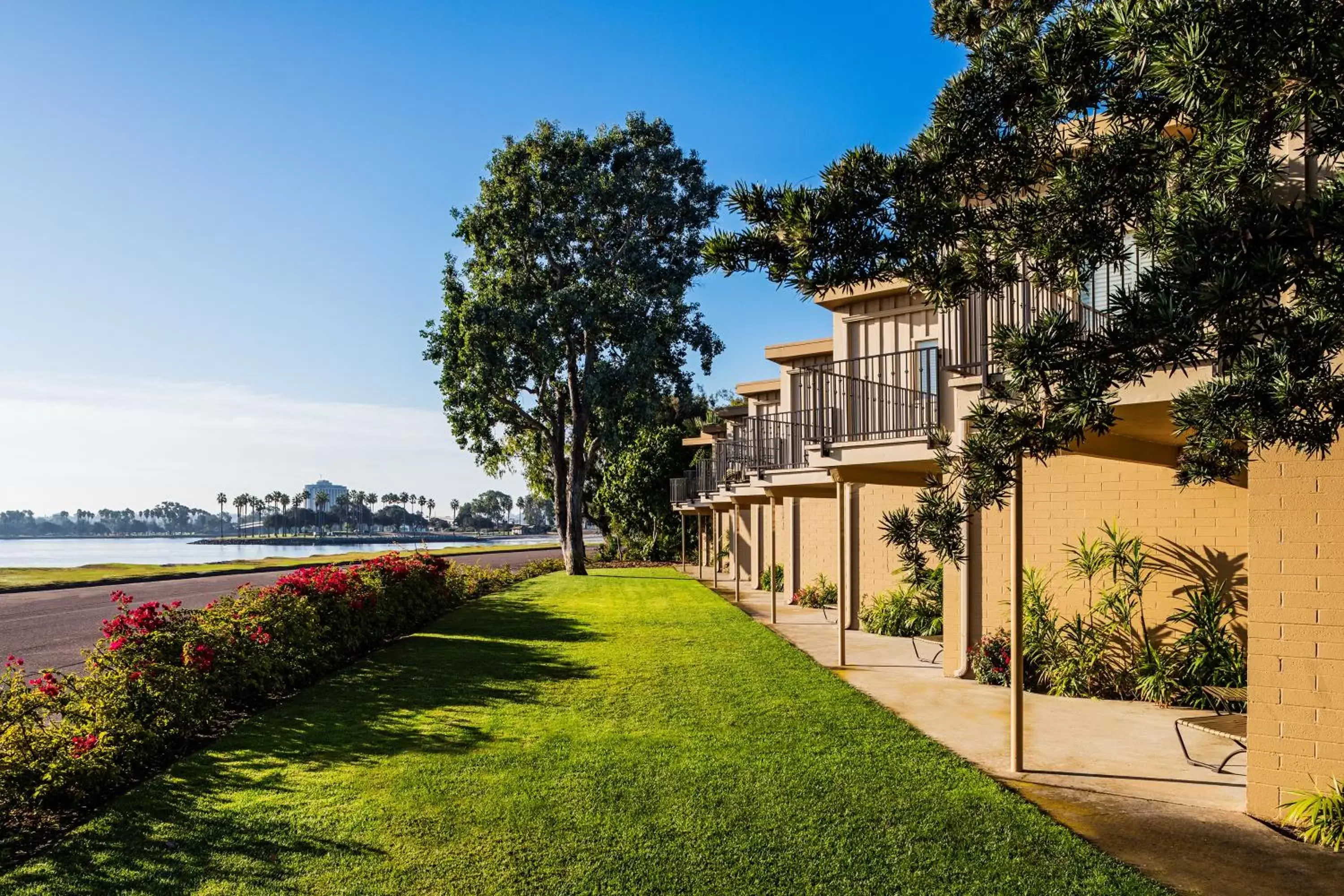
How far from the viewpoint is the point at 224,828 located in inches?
229

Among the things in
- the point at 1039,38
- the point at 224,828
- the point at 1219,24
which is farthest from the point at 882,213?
the point at 224,828

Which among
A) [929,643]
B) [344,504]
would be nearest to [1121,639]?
[929,643]

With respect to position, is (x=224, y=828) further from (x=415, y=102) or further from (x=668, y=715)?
(x=415, y=102)

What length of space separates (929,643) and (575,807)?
388 inches

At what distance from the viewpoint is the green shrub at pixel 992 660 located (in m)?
10.9

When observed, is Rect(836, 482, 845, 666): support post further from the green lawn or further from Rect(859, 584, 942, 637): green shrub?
Rect(859, 584, 942, 637): green shrub

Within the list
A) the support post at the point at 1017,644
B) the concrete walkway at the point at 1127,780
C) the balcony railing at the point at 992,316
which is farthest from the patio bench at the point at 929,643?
the support post at the point at 1017,644

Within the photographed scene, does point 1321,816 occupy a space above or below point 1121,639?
below

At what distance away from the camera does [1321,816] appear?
549 cm

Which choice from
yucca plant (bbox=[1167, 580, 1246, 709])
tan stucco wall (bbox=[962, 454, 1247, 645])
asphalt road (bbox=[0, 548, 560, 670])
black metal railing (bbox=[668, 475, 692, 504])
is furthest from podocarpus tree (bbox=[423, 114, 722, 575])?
yucca plant (bbox=[1167, 580, 1246, 709])

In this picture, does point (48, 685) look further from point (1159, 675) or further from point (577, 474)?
point (577, 474)

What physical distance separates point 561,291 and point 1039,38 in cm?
2448

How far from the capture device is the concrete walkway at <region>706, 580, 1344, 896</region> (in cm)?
509

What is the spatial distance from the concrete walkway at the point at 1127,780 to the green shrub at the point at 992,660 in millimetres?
232
